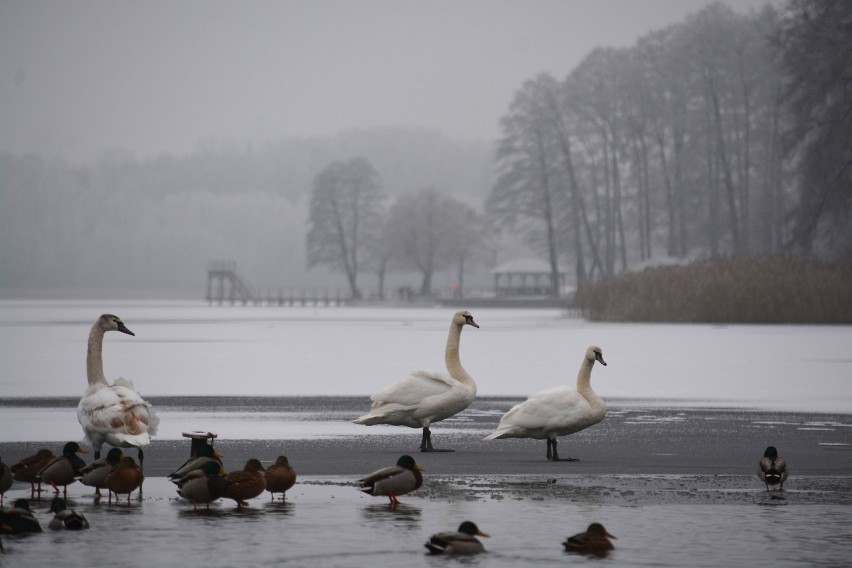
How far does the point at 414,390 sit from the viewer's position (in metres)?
15.5

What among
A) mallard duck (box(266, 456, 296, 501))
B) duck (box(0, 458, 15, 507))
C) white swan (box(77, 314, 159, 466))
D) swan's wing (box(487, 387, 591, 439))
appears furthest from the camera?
swan's wing (box(487, 387, 591, 439))

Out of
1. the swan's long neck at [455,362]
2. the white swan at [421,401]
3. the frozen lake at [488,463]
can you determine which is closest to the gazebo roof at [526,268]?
the frozen lake at [488,463]

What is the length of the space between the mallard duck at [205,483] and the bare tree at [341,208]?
13608 centimetres

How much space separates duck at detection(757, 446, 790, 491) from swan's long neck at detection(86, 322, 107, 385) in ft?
21.3

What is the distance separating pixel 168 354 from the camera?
38406 mm

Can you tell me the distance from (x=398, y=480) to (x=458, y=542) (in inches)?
83.9

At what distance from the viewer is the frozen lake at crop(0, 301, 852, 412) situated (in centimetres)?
2573

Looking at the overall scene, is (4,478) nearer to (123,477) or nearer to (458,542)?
(123,477)

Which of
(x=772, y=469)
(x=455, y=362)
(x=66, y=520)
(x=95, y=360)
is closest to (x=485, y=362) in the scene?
(x=455, y=362)

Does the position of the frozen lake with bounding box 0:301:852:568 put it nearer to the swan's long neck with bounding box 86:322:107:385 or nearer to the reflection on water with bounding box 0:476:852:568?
the reflection on water with bounding box 0:476:852:568

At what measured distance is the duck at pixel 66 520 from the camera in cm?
1023

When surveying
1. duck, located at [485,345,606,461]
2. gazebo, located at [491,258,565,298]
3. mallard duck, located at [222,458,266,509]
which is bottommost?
mallard duck, located at [222,458,266,509]

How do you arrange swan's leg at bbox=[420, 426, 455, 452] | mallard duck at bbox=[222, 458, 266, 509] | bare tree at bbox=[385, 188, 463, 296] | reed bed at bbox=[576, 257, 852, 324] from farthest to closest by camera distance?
bare tree at bbox=[385, 188, 463, 296]
reed bed at bbox=[576, 257, 852, 324]
swan's leg at bbox=[420, 426, 455, 452]
mallard duck at bbox=[222, 458, 266, 509]

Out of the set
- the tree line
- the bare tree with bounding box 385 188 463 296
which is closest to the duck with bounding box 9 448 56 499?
the tree line
